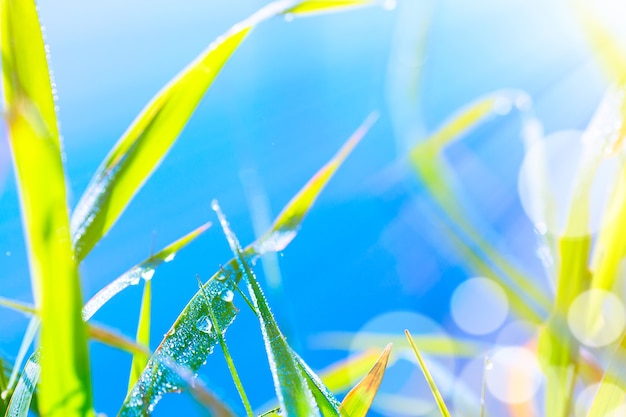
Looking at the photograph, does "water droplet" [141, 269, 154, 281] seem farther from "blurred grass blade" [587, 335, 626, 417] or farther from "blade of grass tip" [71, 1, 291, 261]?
"blurred grass blade" [587, 335, 626, 417]

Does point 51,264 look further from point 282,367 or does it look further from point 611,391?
point 611,391

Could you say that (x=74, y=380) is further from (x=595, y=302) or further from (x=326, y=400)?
(x=595, y=302)

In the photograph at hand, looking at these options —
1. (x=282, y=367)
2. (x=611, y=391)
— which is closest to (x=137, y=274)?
(x=282, y=367)

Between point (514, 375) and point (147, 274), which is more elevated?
point (147, 274)

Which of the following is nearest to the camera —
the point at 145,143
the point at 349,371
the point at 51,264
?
the point at 51,264

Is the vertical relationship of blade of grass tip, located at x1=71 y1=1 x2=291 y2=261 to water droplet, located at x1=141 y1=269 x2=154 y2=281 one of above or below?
above

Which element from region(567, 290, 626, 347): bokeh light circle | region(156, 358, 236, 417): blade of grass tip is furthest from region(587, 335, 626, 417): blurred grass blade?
region(156, 358, 236, 417): blade of grass tip
